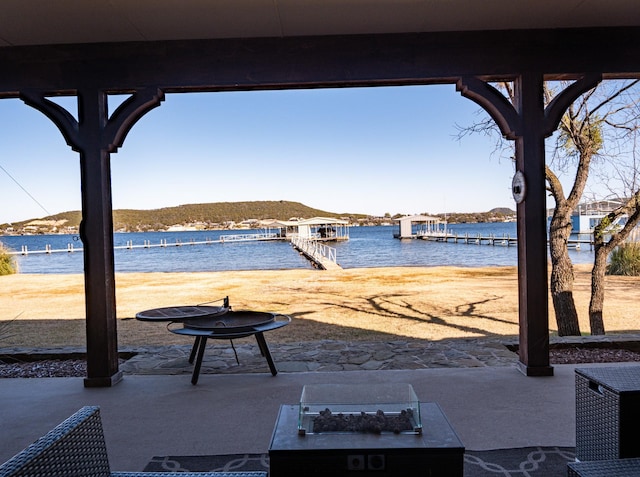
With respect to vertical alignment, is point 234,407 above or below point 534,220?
below

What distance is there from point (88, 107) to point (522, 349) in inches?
147

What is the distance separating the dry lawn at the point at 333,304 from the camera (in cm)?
739

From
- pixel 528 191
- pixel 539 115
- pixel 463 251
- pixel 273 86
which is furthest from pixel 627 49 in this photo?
pixel 463 251

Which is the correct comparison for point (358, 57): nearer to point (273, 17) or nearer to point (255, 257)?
point (273, 17)

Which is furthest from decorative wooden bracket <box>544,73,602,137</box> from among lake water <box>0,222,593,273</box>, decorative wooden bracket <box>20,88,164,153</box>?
lake water <box>0,222,593,273</box>

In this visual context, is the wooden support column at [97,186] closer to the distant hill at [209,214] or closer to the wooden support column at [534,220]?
the wooden support column at [534,220]

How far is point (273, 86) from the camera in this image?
3.85 metres

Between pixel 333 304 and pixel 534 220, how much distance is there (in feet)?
23.9

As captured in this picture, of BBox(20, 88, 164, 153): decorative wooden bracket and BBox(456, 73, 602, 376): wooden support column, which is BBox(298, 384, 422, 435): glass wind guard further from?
BBox(20, 88, 164, 153): decorative wooden bracket

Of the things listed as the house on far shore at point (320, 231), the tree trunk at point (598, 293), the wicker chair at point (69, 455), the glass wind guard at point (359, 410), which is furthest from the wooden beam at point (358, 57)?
the house on far shore at point (320, 231)

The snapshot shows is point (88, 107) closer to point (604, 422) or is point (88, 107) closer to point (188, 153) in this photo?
point (604, 422)

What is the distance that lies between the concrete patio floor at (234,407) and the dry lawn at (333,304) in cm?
277

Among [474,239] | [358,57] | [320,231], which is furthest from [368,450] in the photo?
[320,231]

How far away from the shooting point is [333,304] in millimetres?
10844
